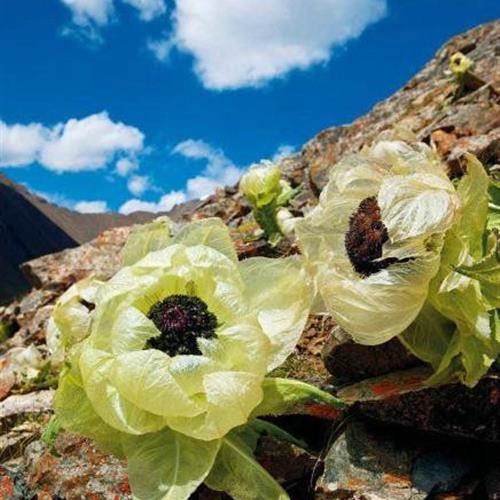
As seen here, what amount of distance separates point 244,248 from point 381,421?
3.58 metres

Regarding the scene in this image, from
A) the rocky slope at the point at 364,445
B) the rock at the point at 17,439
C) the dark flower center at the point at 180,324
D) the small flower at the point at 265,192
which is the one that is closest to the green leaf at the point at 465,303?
the rocky slope at the point at 364,445

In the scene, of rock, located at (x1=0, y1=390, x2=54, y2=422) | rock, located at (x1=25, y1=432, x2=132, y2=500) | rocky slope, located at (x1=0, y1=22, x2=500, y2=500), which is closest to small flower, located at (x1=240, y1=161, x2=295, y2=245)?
rocky slope, located at (x1=0, y1=22, x2=500, y2=500)

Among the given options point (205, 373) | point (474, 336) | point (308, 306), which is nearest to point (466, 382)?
point (474, 336)

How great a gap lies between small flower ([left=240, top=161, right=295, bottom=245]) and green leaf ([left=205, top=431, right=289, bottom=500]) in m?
4.50

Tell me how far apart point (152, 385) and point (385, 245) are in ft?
3.65

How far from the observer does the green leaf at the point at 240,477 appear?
120 inches

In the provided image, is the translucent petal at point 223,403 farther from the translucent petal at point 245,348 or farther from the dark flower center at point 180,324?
the dark flower center at point 180,324

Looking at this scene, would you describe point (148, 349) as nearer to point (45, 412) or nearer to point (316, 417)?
point (316, 417)

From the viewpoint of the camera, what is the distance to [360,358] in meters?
3.78

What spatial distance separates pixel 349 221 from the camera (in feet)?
11.3

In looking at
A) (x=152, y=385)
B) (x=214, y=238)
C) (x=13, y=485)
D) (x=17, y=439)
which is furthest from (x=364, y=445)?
(x=17, y=439)

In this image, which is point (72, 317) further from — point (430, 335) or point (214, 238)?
point (430, 335)

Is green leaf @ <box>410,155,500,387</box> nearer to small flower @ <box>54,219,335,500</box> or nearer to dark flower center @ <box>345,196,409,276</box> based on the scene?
dark flower center @ <box>345,196,409,276</box>

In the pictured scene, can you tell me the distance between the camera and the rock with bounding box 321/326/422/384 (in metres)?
3.66
